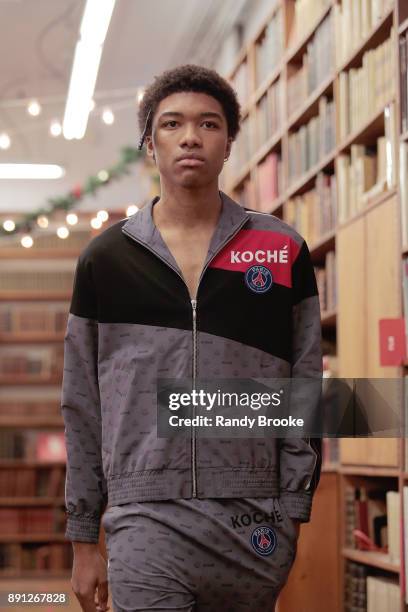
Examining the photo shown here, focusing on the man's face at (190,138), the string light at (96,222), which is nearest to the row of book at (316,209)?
the man's face at (190,138)

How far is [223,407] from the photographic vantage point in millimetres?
1542

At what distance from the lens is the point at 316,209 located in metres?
4.75

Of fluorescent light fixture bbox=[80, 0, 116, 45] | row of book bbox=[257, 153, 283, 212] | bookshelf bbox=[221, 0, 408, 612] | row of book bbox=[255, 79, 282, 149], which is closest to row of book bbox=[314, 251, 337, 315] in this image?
bookshelf bbox=[221, 0, 408, 612]

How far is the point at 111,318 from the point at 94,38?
450 cm

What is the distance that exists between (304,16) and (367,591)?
2606 millimetres

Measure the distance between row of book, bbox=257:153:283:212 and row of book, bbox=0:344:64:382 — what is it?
156 inches

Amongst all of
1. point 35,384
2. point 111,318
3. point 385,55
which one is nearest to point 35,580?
point 35,384

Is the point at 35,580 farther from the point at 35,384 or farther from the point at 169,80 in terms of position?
the point at 169,80

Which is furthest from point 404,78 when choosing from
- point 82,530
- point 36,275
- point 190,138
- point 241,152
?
point 36,275

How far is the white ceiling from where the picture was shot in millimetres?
7043

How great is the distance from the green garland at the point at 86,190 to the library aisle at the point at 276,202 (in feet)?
0.05

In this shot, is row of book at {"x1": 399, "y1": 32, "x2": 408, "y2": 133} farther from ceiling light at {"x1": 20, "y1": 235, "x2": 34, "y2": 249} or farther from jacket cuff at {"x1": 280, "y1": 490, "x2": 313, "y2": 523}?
ceiling light at {"x1": 20, "y1": 235, "x2": 34, "y2": 249}

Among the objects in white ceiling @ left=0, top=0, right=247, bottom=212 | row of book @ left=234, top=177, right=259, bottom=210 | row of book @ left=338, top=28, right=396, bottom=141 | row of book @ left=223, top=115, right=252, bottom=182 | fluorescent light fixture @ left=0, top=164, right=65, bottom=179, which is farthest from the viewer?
fluorescent light fixture @ left=0, top=164, right=65, bottom=179

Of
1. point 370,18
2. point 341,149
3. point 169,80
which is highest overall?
point 370,18
